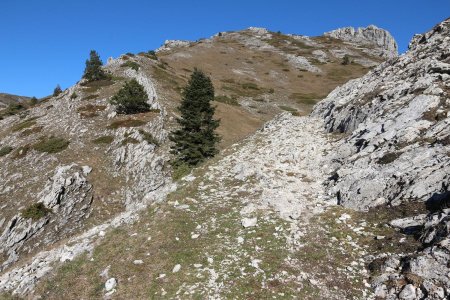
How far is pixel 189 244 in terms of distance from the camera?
48.2ft

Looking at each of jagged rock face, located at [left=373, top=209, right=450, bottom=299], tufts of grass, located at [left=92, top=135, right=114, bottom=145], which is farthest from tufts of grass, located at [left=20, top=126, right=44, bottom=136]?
jagged rock face, located at [left=373, top=209, right=450, bottom=299]

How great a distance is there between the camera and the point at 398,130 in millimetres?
19609

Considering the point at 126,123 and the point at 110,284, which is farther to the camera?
the point at 126,123

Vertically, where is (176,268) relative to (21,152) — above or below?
below

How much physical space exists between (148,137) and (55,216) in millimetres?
13892

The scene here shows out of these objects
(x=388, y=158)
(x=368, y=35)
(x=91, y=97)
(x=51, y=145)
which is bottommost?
(x=51, y=145)

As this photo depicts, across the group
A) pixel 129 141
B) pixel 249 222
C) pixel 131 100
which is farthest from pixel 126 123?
pixel 249 222

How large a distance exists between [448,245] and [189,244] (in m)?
9.52

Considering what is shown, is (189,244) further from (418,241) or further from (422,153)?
(422,153)

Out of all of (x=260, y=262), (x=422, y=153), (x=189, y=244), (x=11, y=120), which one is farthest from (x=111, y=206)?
(x=11, y=120)

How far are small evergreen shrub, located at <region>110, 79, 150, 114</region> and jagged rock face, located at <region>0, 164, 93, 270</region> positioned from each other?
13936mm

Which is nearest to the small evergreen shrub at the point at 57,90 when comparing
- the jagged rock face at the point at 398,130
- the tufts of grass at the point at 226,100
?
the tufts of grass at the point at 226,100

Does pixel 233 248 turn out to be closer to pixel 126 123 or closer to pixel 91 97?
pixel 126 123

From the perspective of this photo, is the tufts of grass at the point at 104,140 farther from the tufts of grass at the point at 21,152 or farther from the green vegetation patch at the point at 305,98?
the green vegetation patch at the point at 305,98
